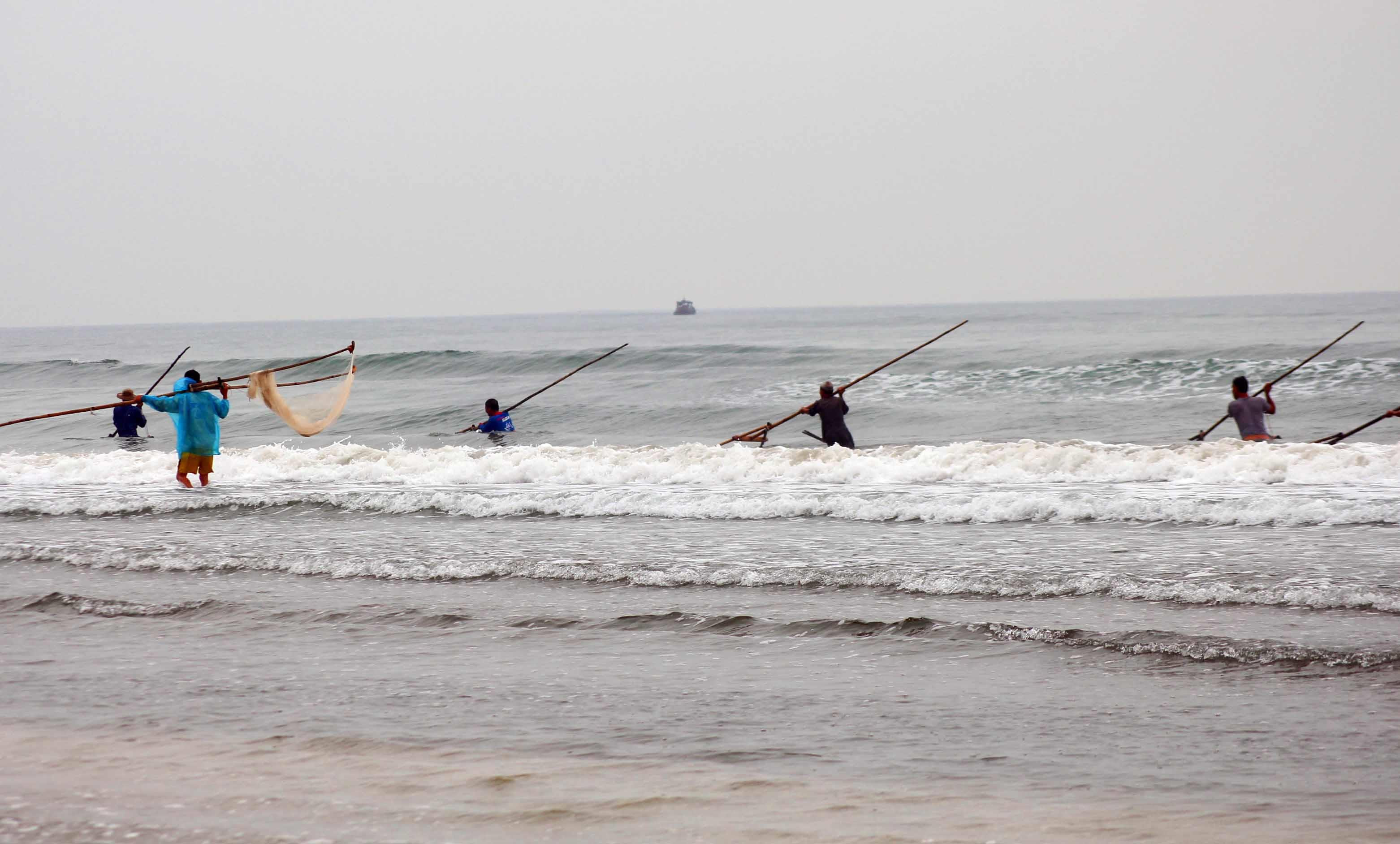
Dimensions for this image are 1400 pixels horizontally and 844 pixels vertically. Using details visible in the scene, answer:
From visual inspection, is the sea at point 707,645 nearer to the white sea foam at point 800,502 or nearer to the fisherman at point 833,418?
the white sea foam at point 800,502

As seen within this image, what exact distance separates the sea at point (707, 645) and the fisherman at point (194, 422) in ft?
1.11

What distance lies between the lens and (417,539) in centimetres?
918

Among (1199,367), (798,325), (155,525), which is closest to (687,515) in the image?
(155,525)

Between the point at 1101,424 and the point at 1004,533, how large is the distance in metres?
11.9

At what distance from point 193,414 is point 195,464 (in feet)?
2.13

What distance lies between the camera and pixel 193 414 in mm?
12414

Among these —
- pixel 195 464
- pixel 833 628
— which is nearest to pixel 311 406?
pixel 195 464

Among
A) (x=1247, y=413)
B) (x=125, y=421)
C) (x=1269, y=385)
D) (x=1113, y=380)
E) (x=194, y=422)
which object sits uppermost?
(x=1269, y=385)

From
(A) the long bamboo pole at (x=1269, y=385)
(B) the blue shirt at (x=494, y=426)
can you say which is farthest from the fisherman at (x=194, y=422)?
(A) the long bamboo pole at (x=1269, y=385)

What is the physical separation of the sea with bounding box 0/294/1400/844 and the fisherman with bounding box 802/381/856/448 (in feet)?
1.85

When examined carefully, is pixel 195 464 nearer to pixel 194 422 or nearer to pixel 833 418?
pixel 194 422

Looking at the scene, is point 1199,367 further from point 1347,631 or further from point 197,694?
point 197,694

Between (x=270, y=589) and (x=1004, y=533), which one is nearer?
(x=270, y=589)

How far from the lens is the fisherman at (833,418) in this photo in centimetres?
1438
